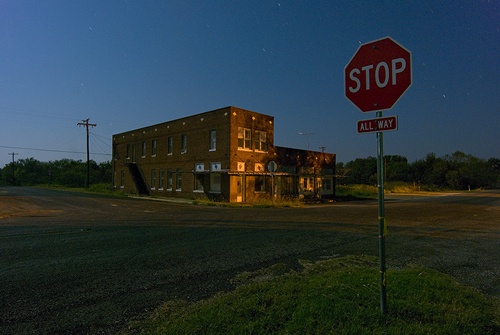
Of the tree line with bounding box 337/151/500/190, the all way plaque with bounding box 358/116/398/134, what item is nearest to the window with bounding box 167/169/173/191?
the all way plaque with bounding box 358/116/398/134

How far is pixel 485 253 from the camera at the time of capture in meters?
6.89

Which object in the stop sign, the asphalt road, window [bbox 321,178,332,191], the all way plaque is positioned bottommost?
the asphalt road

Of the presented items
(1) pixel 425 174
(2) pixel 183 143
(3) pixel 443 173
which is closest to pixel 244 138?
(2) pixel 183 143

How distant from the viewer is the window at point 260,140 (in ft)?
89.2

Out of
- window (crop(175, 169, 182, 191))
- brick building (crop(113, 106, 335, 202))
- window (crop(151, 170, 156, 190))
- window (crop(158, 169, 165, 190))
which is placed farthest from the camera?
window (crop(151, 170, 156, 190))

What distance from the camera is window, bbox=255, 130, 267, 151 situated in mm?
27178

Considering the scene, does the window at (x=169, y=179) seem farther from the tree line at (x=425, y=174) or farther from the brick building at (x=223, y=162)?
the tree line at (x=425, y=174)

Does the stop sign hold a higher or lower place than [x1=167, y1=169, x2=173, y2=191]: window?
higher

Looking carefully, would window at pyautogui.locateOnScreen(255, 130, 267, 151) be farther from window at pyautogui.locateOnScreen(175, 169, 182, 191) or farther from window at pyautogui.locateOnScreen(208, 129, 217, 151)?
window at pyautogui.locateOnScreen(175, 169, 182, 191)

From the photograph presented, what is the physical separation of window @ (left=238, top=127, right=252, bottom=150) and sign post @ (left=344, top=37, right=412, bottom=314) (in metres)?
22.0

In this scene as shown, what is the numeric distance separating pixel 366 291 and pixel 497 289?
83.3 inches

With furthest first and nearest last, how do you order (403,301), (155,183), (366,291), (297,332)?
1. (155,183)
2. (366,291)
3. (403,301)
4. (297,332)

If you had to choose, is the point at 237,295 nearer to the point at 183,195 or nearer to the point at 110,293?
the point at 110,293

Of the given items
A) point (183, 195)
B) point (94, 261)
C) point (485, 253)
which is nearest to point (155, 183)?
point (183, 195)
